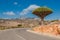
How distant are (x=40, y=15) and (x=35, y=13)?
2.88 m

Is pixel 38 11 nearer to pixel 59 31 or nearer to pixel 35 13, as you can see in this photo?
pixel 35 13

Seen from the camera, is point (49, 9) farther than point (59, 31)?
Yes

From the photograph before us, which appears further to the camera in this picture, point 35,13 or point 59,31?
point 35,13

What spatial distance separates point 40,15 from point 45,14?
5.67 feet

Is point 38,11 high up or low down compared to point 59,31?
up

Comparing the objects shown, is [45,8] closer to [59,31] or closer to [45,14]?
[45,14]

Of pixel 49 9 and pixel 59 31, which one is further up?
pixel 49 9

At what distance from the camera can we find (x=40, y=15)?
208 ft

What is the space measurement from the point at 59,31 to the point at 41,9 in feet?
99.9

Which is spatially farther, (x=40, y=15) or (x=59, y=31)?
(x=40, y=15)

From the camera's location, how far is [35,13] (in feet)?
216

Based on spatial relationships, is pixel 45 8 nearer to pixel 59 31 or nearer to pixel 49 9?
pixel 49 9

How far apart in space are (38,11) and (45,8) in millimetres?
2428

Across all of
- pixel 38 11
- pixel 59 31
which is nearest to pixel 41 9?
pixel 38 11
